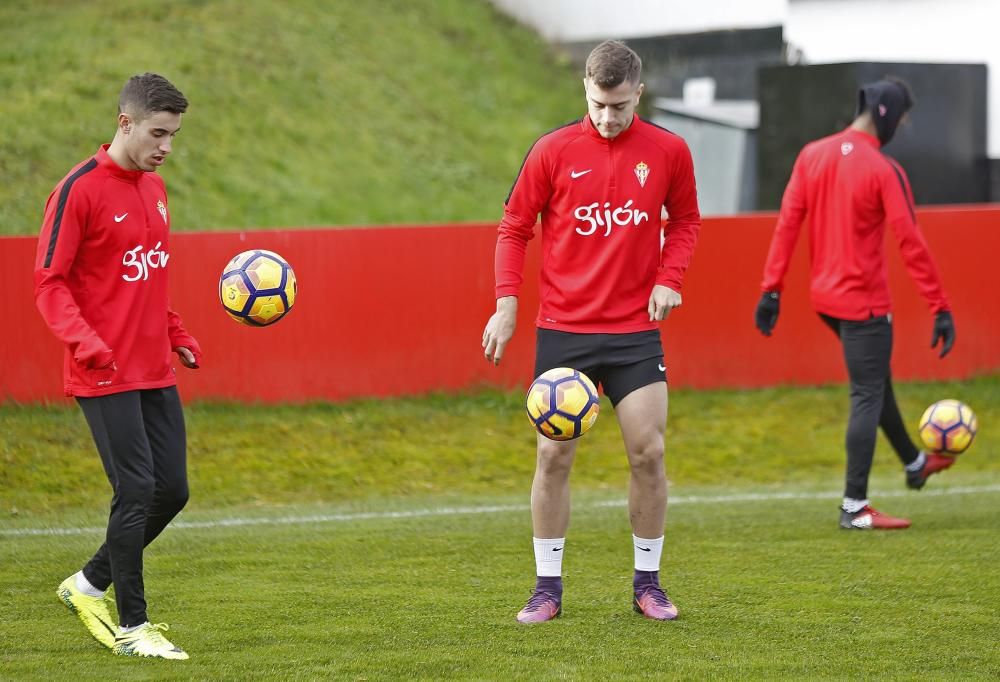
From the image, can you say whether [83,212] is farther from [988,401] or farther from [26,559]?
[988,401]

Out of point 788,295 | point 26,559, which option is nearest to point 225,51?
point 788,295

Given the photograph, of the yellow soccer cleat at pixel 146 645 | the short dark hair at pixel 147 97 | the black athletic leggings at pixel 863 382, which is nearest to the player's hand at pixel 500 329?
the short dark hair at pixel 147 97

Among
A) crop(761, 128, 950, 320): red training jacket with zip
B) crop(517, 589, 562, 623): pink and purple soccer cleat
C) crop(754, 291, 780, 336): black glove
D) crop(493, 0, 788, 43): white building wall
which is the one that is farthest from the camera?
crop(493, 0, 788, 43): white building wall

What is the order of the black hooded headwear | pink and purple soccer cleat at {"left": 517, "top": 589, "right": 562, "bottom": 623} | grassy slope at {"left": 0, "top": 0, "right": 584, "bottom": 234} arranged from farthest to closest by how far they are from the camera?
1. grassy slope at {"left": 0, "top": 0, "right": 584, "bottom": 234}
2. the black hooded headwear
3. pink and purple soccer cleat at {"left": 517, "top": 589, "right": 562, "bottom": 623}

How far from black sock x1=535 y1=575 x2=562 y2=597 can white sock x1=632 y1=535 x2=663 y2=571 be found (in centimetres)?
35

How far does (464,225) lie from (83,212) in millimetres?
6555

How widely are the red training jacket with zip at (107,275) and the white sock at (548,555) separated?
5.49ft

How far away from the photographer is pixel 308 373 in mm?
11344

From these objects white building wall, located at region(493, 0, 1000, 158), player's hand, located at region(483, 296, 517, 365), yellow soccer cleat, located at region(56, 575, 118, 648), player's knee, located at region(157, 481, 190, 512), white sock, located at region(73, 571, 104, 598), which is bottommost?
yellow soccer cleat, located at region(56, 575, 118, 648)

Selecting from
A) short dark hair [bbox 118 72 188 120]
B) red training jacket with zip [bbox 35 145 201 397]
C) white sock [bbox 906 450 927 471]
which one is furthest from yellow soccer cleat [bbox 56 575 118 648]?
white sock [bbox 906 450 927 471]

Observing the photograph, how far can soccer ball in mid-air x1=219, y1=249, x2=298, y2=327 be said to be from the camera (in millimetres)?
6184

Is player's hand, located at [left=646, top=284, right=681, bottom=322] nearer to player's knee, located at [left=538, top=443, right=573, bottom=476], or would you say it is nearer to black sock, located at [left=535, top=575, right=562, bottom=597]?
player's knee, located at [left=538, top=443, right=573, bottom=476]

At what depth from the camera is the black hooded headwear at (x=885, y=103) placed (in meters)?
8.05

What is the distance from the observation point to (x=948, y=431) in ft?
28.0
